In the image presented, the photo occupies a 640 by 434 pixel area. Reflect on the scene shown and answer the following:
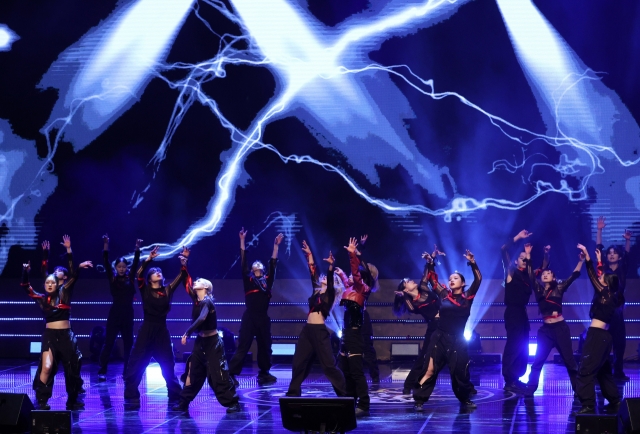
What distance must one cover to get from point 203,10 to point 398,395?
25.8 ft

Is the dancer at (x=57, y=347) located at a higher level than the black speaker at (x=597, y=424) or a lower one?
higher

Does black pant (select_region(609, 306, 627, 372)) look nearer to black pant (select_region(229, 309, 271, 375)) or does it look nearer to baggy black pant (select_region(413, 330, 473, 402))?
baggy black pant (select_region(413, 330, 473, 402))

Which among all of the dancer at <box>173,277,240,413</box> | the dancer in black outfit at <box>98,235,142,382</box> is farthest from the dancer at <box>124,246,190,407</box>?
the dancer in black outfit at <box>98,235,142,382</box>

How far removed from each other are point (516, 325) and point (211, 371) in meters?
3.88

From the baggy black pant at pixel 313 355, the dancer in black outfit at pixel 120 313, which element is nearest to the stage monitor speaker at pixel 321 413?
the baggy black pant at pixel 313 355

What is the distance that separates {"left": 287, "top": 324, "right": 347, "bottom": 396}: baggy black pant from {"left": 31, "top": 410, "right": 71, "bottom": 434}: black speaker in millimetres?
2492

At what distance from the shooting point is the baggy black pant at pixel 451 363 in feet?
29.8

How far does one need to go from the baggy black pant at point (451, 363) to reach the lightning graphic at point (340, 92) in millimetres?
4731

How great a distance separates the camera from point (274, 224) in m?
14.1

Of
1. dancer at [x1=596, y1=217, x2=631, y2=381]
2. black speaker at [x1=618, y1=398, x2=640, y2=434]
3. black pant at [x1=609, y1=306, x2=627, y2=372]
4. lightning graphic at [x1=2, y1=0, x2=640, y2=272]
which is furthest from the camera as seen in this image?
lightning graphic at [x1=2, y1=0, x2=640, y2=272]

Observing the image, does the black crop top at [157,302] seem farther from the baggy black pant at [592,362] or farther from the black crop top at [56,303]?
the baggy black pant at [592,362]

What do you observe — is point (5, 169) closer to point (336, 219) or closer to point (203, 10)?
point (203, 10)

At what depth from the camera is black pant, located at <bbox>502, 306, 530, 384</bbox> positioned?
10398 millimetres

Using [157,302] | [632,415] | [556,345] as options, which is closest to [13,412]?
[157,302]
